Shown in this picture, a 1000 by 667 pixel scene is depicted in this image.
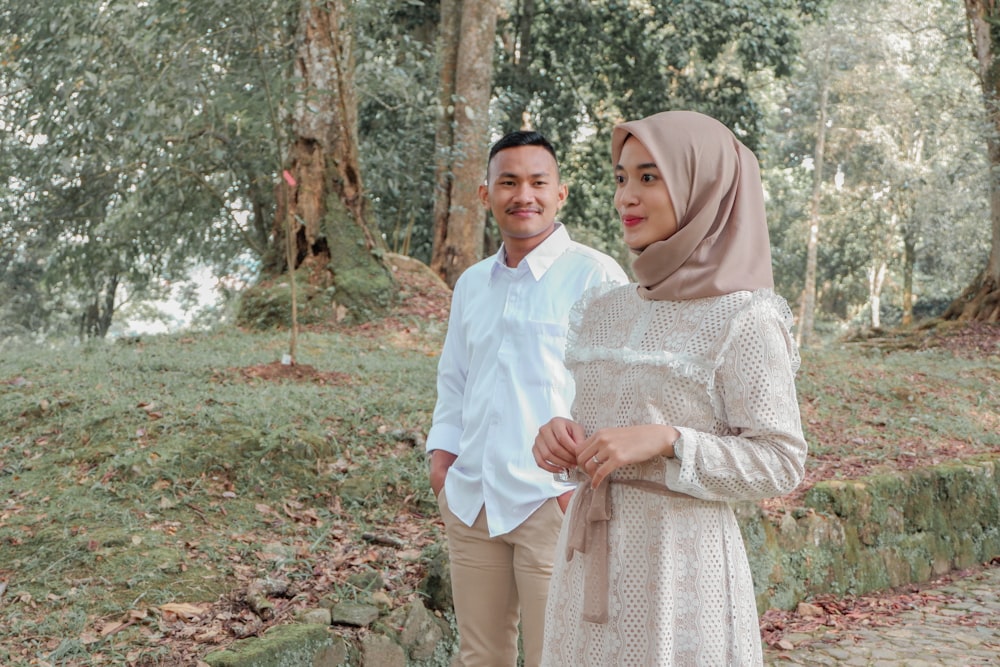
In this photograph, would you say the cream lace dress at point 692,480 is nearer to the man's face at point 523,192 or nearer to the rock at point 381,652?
the man's face at point 523,192

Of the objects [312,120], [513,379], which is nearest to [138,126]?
[312,120]

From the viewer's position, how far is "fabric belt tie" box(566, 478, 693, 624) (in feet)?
6.93

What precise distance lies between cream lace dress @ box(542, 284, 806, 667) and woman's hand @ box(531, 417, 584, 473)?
0.09 m

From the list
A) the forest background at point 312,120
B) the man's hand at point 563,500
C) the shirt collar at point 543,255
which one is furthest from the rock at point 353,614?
the forest background at point 312,120

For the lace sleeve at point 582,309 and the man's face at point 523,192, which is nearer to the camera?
the lace sleeve at point 582,309

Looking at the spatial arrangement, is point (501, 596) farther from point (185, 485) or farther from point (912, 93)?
point (912, 93)

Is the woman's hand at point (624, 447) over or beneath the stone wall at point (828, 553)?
over

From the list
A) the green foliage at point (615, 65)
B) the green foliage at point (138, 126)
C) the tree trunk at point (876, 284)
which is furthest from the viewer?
the tree trunk at point (876, 284)

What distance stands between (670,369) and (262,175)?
11.1m

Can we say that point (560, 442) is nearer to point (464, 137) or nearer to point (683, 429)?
point (683, 429)

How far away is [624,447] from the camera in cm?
196

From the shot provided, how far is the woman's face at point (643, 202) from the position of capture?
213 centimetres

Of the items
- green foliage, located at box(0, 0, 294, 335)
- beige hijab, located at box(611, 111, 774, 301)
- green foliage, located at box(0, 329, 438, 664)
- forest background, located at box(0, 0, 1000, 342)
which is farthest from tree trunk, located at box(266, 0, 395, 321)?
beige hijab, located at box(611, 111, 774, 301)

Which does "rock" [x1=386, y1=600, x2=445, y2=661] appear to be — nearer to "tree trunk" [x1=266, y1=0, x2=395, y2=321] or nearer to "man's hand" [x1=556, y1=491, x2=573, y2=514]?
"man's hand" [x1=556, y1=491, x2=573, y2=514]
